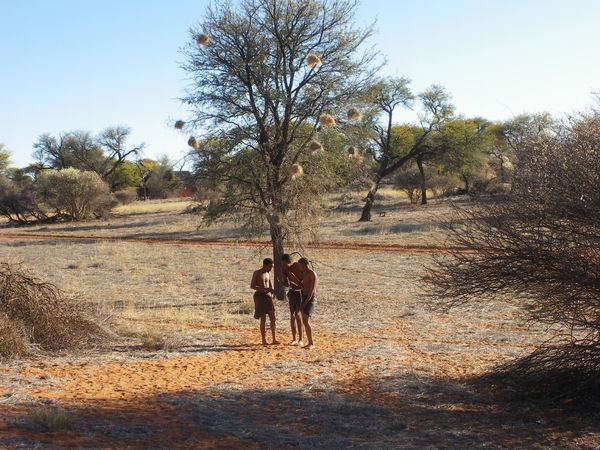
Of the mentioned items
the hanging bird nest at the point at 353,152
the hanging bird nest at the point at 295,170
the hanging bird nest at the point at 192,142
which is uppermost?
the hanging bird nest at the point at 192,142

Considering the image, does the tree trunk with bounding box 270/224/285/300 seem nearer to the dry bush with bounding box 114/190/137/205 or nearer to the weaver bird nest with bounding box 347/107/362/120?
the weaver bird nest with bounding box 347/107/362/120

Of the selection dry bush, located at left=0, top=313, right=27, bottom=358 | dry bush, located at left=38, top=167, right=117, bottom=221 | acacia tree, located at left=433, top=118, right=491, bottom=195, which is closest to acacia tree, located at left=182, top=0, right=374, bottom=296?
dry bush, located at left=0, top=313, right=27, bottom=358

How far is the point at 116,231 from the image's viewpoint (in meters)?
39.7

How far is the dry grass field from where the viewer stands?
6336 millimetres

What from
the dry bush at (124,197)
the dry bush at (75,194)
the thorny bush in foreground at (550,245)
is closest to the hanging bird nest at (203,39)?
the thorny bush in foreground at (550,245)

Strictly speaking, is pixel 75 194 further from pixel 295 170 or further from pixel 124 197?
pixel 295 170

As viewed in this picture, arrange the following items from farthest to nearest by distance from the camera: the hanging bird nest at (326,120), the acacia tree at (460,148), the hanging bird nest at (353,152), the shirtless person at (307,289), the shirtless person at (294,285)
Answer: the acacia tree at (460,148), the hanging bird nest at (353,152), the hanging bird nest at (326,120), the shirtless person at (294,285), the shirtless person at (307,289)

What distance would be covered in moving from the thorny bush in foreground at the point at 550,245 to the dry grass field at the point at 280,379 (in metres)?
0.67

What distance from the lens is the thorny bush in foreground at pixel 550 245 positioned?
6762 mm

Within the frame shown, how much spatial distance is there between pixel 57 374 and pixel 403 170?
40569 millimetres

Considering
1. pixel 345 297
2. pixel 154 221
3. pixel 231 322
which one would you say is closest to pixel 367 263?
pixel 345 297

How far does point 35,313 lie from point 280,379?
13.0 ft

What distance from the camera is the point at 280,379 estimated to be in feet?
29.3

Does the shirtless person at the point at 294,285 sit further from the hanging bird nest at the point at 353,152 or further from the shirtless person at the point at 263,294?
the hanging bird nest at the point at 353,152
